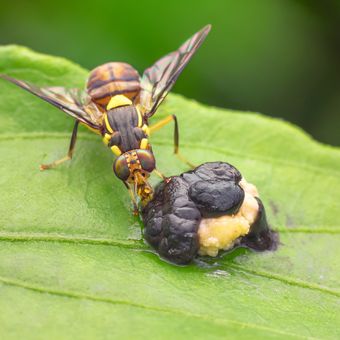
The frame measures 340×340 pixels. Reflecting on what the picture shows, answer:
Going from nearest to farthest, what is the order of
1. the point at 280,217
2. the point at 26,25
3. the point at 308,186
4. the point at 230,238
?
the point at 230,238, the point at 280,217, the point at 308,186, the point at 26,25

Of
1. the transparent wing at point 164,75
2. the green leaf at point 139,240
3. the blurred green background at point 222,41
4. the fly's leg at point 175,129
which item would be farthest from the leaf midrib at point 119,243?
the blurred green background at point 222,41

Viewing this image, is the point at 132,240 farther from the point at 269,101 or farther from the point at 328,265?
the point at 269,101

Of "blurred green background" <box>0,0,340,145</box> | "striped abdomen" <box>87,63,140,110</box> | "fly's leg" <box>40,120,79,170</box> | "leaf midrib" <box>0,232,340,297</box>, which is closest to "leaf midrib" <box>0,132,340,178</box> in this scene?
"fly's leg" <box>40,120,79,170</box>

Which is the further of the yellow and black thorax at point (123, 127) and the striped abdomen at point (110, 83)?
the striped abdomen at point (110, 83)

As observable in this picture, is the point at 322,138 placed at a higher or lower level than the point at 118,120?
lower

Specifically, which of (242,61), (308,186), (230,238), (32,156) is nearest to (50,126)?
(32,156)

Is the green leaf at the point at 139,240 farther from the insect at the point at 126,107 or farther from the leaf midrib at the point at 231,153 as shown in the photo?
the insect at the point at 126,107

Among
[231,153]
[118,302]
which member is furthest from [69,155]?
[118,302]

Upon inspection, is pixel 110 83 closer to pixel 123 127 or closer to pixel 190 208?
pixel 123 127
